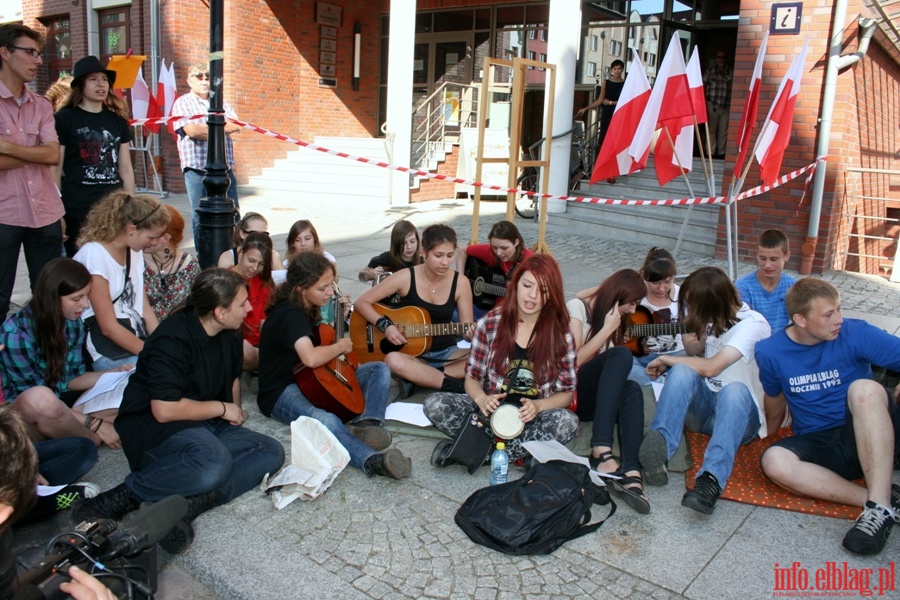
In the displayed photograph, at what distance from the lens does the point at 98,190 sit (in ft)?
18.0

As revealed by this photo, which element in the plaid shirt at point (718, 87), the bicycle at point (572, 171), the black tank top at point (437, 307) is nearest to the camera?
the black tank top at point (437, 307)

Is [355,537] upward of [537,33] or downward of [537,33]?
downward

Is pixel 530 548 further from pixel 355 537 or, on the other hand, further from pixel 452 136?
pixel 452 136

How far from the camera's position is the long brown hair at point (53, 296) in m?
3.50

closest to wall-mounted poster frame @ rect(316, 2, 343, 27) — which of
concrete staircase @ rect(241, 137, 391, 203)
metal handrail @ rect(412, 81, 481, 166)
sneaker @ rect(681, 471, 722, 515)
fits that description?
concrete staircase @ rect(241, 137, 391, 203)

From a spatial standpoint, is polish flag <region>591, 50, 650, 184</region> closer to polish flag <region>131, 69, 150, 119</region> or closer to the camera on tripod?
the camera on tripod

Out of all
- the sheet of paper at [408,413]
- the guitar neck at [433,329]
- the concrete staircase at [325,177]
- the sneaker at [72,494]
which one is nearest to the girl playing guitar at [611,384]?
the guitar neck at [433,329]

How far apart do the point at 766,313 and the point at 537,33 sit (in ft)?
40.6

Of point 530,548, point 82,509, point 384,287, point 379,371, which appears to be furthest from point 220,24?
point 530,548

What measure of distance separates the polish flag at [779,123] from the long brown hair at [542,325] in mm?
4548

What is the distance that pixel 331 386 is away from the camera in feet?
13.3

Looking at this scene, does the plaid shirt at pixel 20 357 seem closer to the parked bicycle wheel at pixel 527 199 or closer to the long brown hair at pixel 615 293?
the long brown hair at pixel 615 293

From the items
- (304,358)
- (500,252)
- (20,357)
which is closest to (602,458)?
(304,358)

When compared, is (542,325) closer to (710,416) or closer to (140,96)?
(710,416)
